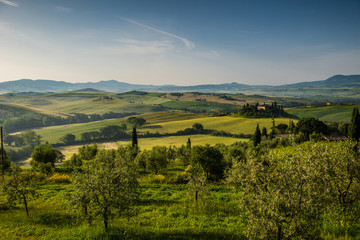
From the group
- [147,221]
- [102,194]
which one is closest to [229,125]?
[147,221]

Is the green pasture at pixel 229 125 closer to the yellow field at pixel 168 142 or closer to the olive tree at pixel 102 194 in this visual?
the yellow field at pixel 168 142

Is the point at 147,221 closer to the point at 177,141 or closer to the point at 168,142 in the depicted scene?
the point at 168,142

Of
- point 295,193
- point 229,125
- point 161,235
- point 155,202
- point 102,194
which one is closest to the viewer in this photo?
point 295,193

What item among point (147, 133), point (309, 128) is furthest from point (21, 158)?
point (309, 128)

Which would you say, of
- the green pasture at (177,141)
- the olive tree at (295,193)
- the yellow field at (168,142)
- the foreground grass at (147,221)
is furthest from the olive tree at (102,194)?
the green pasture at (177,141)

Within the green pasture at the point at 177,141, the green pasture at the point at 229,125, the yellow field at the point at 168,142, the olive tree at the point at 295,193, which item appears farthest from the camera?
the green pasture at the point at 229,125

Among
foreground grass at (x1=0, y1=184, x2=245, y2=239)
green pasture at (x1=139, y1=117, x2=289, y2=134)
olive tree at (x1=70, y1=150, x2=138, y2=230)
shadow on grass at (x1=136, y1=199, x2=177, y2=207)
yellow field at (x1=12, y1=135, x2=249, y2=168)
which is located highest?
olive tree at (x1=70, y1=150, x2=138, y2=230)

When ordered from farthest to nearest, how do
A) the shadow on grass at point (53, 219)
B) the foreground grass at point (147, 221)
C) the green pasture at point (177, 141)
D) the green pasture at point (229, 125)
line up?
the green pasture at point (229, 125) → the green pasture at point (177, 141) → the shadow on grass at point (53, 219) → the foreground grass at point (147, 221)

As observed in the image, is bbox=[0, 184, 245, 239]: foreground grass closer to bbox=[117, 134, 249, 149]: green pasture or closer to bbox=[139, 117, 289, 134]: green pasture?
bbox=[117, 134, 249, 149]: green pasture

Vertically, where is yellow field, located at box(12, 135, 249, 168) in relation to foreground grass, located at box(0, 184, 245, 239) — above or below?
below

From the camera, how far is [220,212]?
25953 mm

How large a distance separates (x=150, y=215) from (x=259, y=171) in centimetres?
1549

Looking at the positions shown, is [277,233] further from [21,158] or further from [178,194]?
[21,158]

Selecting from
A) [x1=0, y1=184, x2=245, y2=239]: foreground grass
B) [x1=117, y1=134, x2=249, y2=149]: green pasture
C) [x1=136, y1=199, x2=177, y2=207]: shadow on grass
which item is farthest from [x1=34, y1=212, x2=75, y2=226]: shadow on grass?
[x1=117, y1=134, x2=249, y2=149]: green pasture
